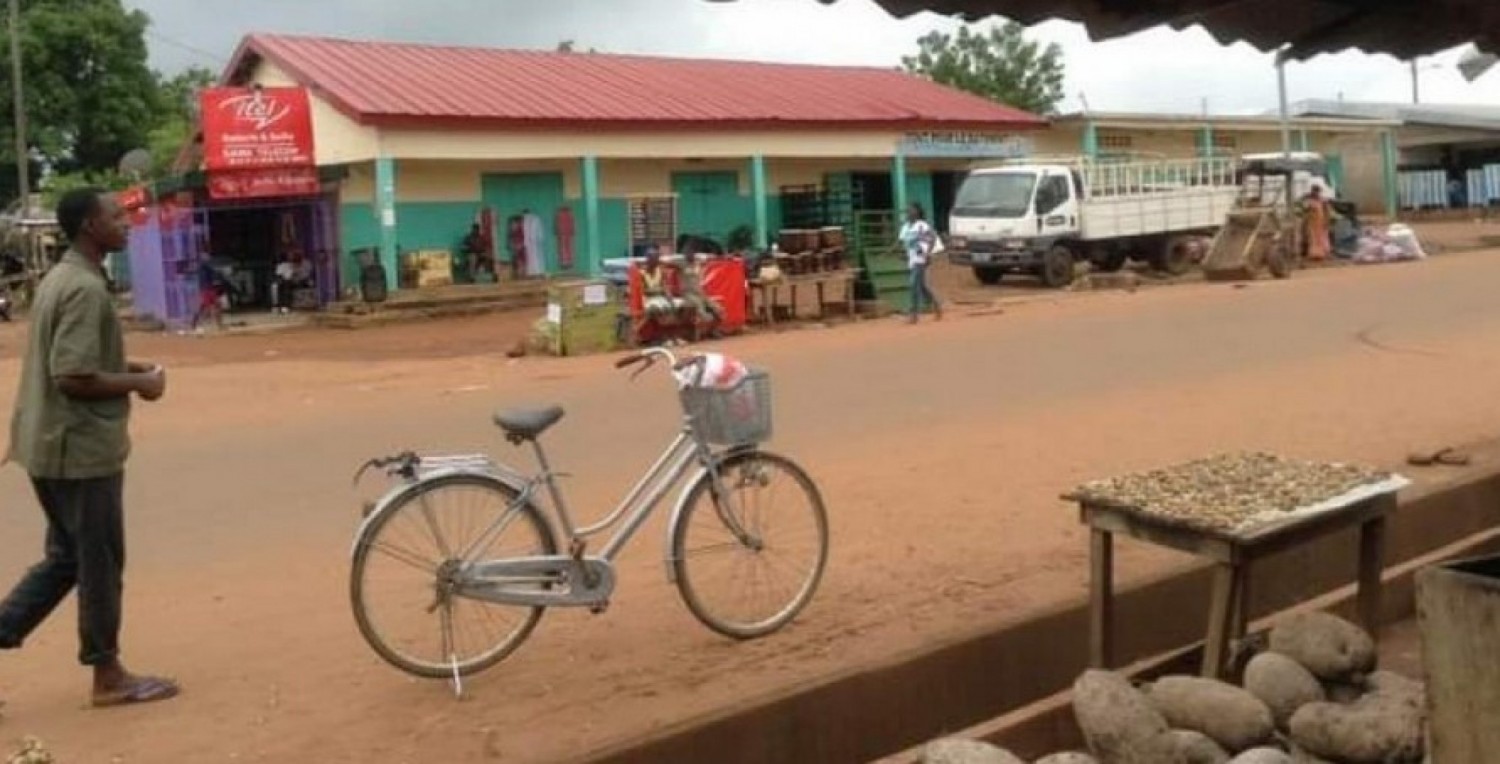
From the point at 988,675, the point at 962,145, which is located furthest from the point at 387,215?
the point at 988,675

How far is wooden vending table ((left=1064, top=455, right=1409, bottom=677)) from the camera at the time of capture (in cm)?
485

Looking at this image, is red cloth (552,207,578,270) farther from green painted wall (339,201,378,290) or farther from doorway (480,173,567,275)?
green painted wall (339,201,378,290)

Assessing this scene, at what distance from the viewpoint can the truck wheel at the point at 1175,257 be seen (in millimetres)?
31766

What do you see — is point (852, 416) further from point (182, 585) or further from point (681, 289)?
point (681, 289)

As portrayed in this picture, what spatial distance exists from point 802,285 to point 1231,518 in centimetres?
1892

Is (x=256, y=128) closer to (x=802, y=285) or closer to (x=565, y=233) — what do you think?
(x=565, y=233)

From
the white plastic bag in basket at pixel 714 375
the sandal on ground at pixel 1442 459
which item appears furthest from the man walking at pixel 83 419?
the sandal on ground at pixel 1442 459

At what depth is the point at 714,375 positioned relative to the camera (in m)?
5.98

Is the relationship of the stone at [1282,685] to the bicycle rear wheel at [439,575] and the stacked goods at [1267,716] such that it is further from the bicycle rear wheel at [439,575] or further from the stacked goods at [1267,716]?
the bicycle rear wheel at [439,575]

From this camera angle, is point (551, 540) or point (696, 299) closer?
point (551, 540)

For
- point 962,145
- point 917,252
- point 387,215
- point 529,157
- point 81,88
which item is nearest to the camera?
point 917,252

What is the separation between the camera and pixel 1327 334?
17891 mm

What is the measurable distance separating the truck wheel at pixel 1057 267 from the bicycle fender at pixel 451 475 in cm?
2446

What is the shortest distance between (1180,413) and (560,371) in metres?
8.12
